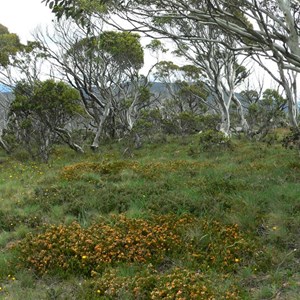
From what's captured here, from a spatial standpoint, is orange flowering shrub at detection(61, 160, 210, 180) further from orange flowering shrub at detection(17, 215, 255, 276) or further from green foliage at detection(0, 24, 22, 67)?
green foliage at detection(0, 24, 22, 67)

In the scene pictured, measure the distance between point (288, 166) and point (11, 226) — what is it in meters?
6.97

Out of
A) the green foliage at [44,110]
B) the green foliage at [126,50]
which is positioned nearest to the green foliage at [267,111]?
the green foliage at [126,50]

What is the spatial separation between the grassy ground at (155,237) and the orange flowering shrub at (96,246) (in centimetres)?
1

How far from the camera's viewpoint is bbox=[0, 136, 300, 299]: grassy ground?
4.46 metres

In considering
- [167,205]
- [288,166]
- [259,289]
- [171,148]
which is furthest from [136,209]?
[171,148]

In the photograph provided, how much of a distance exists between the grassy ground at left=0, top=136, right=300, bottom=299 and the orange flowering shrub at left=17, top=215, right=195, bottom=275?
0.01 meters

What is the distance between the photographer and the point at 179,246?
5523 mm

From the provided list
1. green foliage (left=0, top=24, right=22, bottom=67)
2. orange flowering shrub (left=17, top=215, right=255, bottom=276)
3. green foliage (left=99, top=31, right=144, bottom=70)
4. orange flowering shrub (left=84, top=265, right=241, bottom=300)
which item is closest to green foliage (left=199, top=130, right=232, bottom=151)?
green foliage (left=99, top=31, right=144, bottom=70)

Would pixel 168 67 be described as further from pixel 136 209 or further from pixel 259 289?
pixel 259 289

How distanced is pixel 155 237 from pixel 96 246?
0.87 m

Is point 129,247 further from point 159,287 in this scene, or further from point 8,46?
point 8,46

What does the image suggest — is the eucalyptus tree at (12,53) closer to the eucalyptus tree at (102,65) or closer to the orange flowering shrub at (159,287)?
the eucalyptus tree at (102,65)

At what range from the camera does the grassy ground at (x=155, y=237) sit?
4.46 m

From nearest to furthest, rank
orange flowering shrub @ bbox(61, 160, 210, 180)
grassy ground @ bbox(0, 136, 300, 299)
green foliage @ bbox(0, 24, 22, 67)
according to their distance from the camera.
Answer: grassy ground @ bbox(0, 136, 300, 299) → orange flowering shrub @ bbox(61, 160, 210, 180) → green foliage @ bbox(0, 24, 22, 67)
